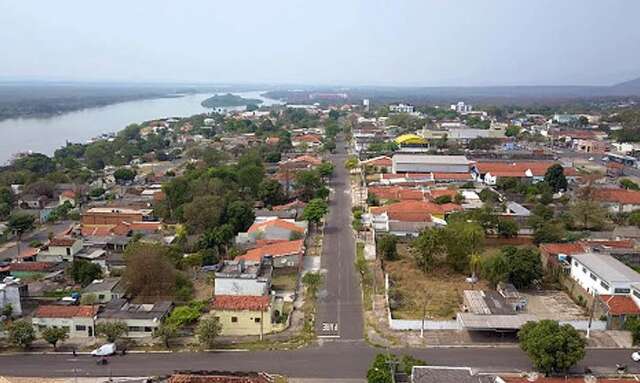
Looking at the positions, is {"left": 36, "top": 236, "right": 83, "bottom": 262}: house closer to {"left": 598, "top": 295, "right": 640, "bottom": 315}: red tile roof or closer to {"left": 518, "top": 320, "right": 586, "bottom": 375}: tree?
{"left": 518, "top": 320, "right": 586, "bottom": 375}: tree

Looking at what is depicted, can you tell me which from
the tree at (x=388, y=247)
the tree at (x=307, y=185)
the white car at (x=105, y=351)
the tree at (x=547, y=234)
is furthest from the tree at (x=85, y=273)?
the tree at (x=547, y=234)

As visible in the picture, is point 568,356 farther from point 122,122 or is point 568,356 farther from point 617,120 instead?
point 122,122

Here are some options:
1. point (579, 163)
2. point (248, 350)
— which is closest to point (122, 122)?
point (579, 163)

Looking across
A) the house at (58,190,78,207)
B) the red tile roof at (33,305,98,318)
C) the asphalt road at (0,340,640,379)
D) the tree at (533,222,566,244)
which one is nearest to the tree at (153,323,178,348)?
the asphalt road at (0,340,640,379)

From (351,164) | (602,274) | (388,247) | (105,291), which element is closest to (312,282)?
(388,247)

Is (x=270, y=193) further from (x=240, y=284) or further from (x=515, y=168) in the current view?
(x=515, y=168)

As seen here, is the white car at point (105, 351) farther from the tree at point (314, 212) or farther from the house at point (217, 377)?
the tree at point (314, 212)
